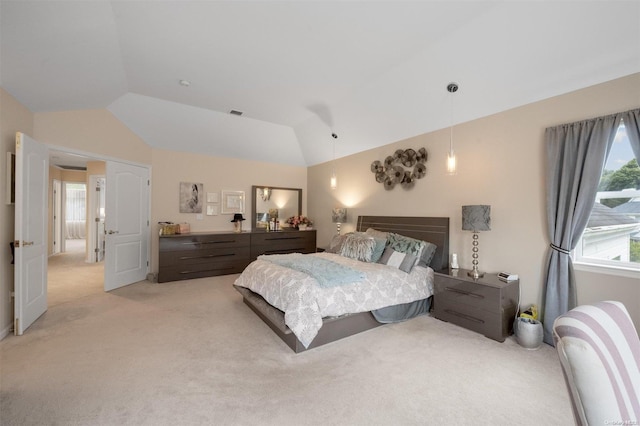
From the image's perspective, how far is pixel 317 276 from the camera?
113 inches

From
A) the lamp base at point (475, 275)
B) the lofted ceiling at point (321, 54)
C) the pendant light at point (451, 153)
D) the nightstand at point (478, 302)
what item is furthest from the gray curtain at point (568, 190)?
the pendant light at point (451, 153)

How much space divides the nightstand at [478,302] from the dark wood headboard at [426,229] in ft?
1.51

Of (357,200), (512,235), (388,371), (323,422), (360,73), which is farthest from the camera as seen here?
(357,200)

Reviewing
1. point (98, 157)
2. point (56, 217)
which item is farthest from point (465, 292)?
point (56, 217)

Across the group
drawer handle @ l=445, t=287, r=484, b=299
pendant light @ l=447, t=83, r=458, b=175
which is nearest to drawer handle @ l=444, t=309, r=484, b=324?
drawer handle @ l=445, t=287, r=484, b=299

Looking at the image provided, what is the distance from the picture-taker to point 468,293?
3.07 meters

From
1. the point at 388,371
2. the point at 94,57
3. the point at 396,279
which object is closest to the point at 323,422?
the point at 388,371

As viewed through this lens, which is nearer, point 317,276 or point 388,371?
point 388,371

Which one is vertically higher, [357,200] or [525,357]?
[357,200]

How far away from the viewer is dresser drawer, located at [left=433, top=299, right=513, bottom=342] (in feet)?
9.21

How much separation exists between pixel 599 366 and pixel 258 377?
215 centimetres

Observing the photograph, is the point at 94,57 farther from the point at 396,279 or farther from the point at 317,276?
the point at 396,279

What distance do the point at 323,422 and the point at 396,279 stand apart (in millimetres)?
1882

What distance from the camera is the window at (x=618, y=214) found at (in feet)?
8.16
